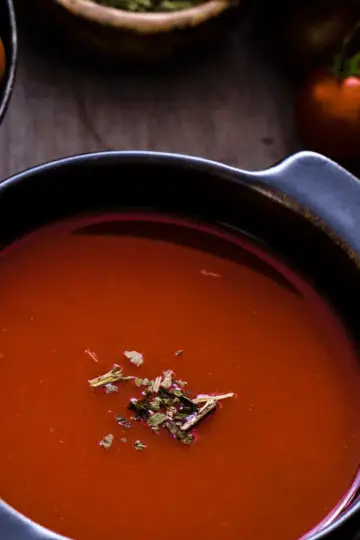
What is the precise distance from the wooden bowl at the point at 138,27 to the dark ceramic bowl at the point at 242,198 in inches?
13.8

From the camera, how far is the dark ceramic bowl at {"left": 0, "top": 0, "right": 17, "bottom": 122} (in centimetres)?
114

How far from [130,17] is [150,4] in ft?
0.36

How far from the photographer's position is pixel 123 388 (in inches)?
39.0

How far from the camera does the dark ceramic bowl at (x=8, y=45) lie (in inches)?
44.8

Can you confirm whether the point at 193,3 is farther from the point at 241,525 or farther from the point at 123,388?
the point at 241,525

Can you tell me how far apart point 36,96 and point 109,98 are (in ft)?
0.35

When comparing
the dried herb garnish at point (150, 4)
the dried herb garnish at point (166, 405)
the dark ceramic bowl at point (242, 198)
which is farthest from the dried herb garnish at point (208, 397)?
the dried herb garnish at point (150, 4)

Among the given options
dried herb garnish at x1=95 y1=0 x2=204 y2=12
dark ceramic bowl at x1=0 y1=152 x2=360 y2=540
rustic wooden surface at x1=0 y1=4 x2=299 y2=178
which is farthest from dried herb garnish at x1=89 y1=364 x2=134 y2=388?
dried herb garnish at x1=95 y1=0 x2=204 y2=12

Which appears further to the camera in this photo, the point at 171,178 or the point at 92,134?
the point at 92,134

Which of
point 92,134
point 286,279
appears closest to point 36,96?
point 92,134

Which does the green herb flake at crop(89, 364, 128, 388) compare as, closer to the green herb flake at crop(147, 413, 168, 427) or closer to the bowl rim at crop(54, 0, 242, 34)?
the green herb flake at crop(147, 413, 168, 427)

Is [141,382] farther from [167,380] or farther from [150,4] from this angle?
[150,4]

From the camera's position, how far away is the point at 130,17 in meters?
1.36

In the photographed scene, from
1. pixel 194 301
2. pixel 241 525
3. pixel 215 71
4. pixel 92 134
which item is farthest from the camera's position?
pixel 215 71
